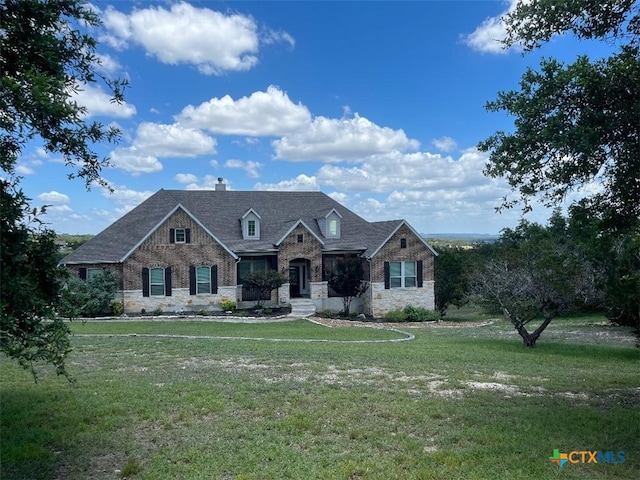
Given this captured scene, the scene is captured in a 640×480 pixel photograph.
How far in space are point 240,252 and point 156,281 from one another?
555cm

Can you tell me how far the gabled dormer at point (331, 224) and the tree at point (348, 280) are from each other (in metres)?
2.66

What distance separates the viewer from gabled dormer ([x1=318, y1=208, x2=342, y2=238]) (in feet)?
118

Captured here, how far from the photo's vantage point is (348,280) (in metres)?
34.0

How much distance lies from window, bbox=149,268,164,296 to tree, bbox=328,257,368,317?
35.6 feet

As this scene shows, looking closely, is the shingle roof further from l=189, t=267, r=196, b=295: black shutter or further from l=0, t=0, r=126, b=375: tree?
l=0, t=0, r=126, b=375: tree

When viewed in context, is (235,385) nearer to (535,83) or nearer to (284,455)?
(284,455)

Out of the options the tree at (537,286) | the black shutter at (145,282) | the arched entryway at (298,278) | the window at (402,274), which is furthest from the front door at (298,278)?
the tree at (537,286)

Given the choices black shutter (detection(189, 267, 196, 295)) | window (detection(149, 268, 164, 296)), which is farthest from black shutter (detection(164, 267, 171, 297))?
black shutter (detection(189, 267, 196, 295))

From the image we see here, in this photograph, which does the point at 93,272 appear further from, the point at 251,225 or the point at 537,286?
the point at 537,286

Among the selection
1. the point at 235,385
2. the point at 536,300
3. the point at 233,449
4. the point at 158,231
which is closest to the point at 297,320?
the point at 158,231

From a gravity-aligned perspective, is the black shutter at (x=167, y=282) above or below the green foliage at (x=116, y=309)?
above

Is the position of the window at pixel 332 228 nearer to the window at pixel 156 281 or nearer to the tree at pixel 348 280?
the tree at pixel 348 280

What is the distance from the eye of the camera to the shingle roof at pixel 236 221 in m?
31.0

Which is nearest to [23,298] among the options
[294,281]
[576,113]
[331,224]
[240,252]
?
[576,113]
